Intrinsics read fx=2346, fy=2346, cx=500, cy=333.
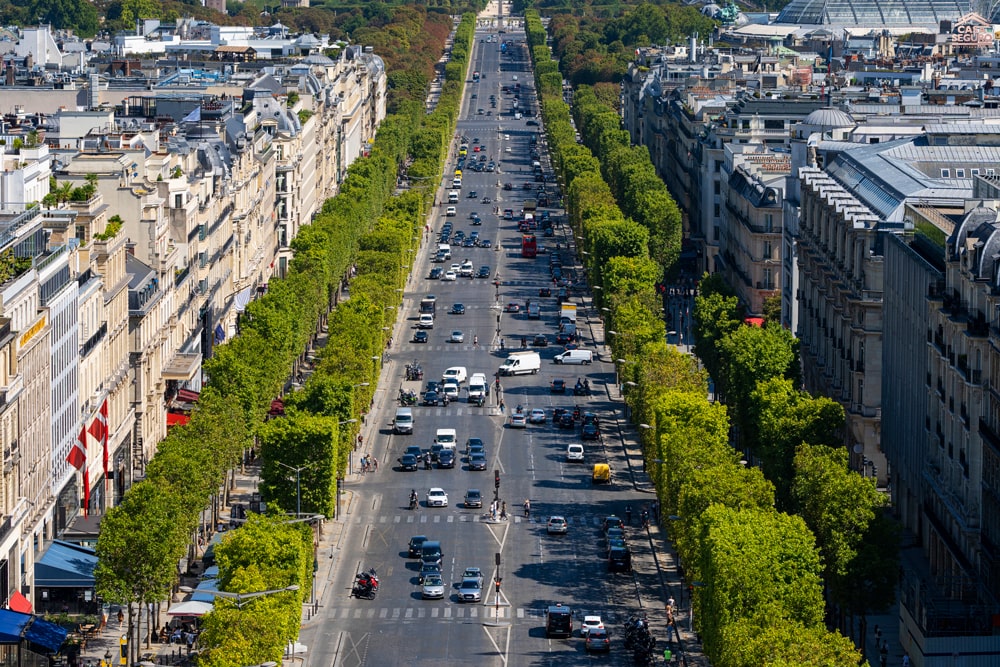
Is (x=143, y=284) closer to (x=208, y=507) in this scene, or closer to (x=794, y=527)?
(x=208, y=507)

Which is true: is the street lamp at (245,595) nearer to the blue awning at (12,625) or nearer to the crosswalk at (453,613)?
the blue awning at (12,625)

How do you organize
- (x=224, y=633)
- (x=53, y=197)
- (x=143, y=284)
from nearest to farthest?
(x=224, y=633) → (x=53, y=197) → (x=143, y=284)

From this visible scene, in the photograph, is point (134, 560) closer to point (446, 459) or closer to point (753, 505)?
point (753, 505)

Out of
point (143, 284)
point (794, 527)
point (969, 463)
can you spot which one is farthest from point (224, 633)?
point (143, 284)

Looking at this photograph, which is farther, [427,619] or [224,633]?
[427,619]

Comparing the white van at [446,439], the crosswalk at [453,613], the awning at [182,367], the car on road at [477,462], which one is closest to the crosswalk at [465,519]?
the car on road at [477,462]
